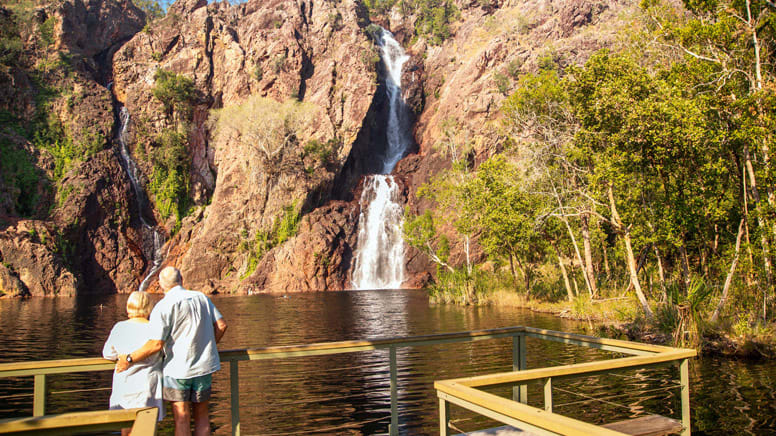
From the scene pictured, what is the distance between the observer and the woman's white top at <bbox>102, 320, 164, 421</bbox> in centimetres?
455

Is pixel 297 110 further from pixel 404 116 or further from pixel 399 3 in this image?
pixel 399 3

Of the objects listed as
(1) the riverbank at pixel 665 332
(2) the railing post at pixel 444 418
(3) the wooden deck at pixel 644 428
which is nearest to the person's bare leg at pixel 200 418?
(3) the wooden deck at pixel 644 428

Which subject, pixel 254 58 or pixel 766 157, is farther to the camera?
pixel 254 58

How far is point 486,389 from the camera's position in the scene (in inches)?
138

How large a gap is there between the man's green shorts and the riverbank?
12.2 m

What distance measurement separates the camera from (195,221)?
55531 mm

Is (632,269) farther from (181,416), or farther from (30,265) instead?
(30,265)

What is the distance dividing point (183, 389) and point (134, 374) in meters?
0.46

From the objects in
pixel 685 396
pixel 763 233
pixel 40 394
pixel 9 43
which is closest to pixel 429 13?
pixel 9 43

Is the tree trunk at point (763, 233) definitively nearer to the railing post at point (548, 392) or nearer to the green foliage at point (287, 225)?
the railing post at point (548, 392)

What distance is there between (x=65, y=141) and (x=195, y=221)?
14373 millimetres

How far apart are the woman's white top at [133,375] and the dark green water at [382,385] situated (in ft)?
0.85

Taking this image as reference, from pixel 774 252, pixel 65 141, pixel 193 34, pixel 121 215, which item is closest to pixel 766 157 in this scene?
pixel 774 252

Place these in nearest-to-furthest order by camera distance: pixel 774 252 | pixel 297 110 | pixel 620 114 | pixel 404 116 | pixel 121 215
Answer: pixel 774 252, pixel 620 114, pixel 121 215, pixel 297 110, pixel 404 116
